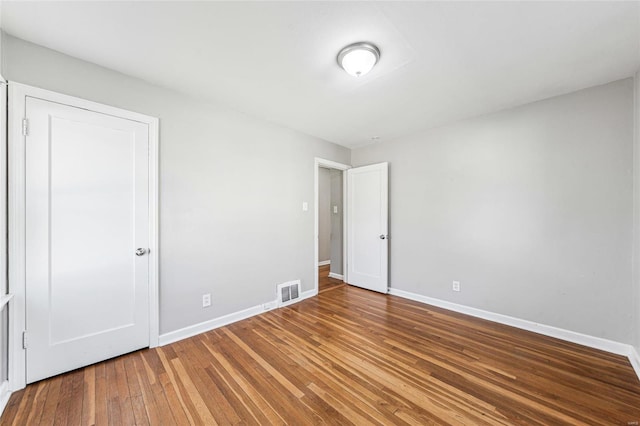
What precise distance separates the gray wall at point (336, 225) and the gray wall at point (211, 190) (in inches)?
52.6

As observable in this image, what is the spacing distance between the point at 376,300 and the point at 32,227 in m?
3.68

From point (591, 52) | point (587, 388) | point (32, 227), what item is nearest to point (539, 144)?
point (591, 52)

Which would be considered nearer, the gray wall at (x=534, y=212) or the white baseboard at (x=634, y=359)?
the white baseboard at (x=634, y=359)

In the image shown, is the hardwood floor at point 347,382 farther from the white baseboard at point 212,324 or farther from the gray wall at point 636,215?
the gray wall at point 636,215

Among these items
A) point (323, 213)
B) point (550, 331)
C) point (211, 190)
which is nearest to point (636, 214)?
point (550, 331)

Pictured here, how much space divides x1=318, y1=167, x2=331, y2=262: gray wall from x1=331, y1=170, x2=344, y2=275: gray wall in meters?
0.84

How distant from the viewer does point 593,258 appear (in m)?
2.35

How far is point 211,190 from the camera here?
8.88 feet

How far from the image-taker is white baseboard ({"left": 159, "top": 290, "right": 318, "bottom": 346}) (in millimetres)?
2395

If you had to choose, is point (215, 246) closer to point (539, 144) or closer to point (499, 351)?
point (499, 351)

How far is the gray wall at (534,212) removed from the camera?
89.1 inches

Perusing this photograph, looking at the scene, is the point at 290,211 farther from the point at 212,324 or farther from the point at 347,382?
the point at 347,382

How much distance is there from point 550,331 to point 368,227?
2.45m

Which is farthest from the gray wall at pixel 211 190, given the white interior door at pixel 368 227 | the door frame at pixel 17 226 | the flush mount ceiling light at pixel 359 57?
the flush mount ceiling light at pixel 359 57
